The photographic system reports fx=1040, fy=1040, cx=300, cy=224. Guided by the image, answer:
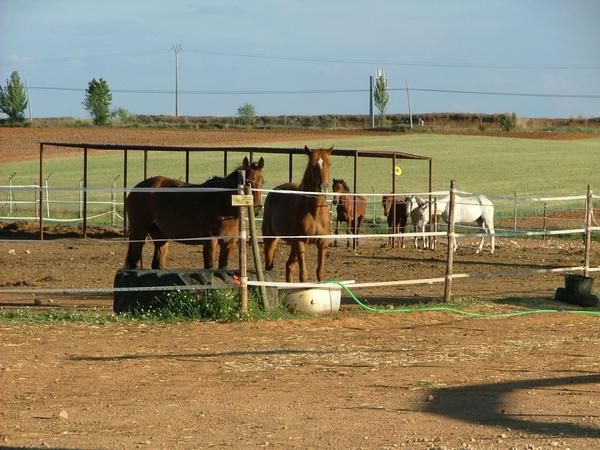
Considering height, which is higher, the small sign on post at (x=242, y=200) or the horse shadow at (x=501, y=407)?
the small sign on post at (x=242, y=200)

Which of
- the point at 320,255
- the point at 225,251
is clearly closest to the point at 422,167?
the point at 320,255

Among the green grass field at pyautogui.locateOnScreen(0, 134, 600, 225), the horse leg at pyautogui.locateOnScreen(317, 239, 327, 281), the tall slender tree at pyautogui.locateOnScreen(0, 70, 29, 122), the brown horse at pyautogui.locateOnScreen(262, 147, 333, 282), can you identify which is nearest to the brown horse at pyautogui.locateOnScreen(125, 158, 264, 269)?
the brown horse at pyautogui.locateOnScreen(262, 147, 333, 282)

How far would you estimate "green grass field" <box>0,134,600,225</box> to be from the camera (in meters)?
41.3

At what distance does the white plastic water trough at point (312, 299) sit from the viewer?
11938mm

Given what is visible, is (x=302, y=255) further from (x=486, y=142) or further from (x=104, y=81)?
(x=104, y=81)

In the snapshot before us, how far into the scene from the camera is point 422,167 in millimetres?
50000

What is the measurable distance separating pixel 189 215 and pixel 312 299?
9.99 feet

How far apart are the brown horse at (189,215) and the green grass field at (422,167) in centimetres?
1911

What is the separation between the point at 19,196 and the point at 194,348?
106 feet

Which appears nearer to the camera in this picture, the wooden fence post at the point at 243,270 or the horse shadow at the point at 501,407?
the horse shadow at the point at 501,407

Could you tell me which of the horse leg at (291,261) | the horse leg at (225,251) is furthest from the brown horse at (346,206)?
the horse leg at (225,251)

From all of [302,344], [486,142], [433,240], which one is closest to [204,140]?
[486,142]

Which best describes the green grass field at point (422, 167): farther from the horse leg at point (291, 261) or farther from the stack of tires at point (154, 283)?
the stack of tires at point (154, 283)

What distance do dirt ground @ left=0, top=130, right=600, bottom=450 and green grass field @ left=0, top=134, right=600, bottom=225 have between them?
2394 cm
